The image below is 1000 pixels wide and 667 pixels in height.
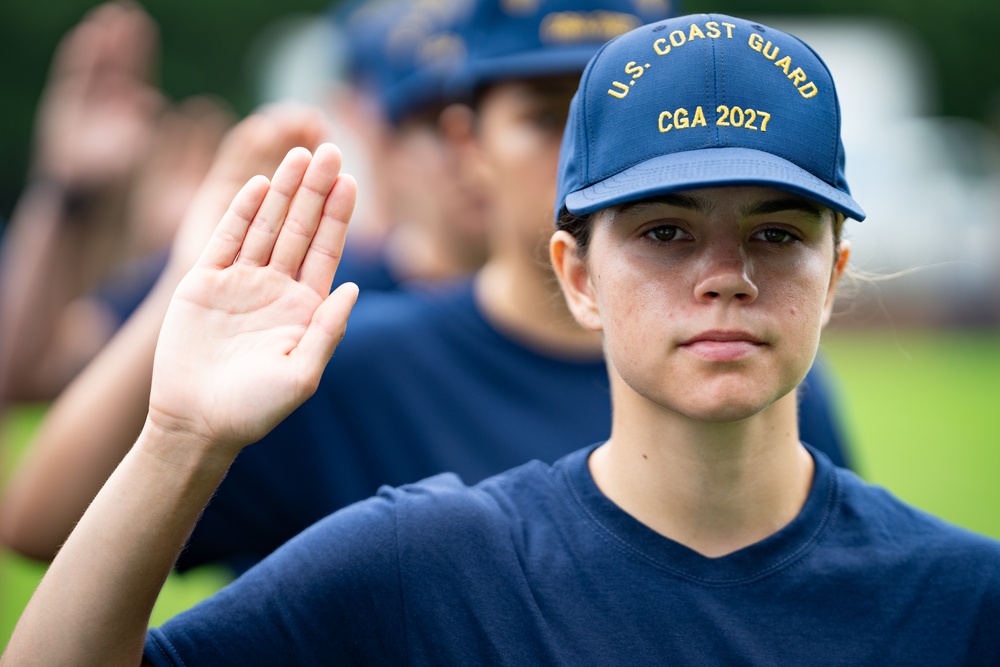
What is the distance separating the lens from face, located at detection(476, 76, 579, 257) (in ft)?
13.0

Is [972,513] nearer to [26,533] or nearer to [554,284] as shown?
[554,284]

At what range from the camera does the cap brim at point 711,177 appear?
226 cm

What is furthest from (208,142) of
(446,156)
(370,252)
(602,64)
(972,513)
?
(602,64)

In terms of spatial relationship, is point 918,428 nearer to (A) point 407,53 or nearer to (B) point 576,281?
(A) point 407,53

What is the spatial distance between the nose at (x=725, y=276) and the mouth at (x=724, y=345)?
6 cm

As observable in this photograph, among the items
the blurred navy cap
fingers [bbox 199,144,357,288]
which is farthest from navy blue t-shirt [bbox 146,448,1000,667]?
the blurred navy cap

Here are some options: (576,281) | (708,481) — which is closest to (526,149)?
(576,281)

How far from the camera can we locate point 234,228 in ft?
7.84

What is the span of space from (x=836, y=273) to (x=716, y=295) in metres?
0.41

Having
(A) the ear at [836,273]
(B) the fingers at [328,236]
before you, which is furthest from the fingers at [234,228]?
(A) the ear at [836,273]

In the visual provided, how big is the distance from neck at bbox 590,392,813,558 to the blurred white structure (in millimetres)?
19533

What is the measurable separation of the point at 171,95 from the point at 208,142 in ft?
76.0

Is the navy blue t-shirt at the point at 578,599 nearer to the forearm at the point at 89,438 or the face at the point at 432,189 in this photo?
the forearm at the point at 89,438

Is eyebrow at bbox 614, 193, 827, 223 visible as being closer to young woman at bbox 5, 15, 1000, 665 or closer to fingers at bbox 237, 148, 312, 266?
young woman at bbox 5, 15, 1000, 665
